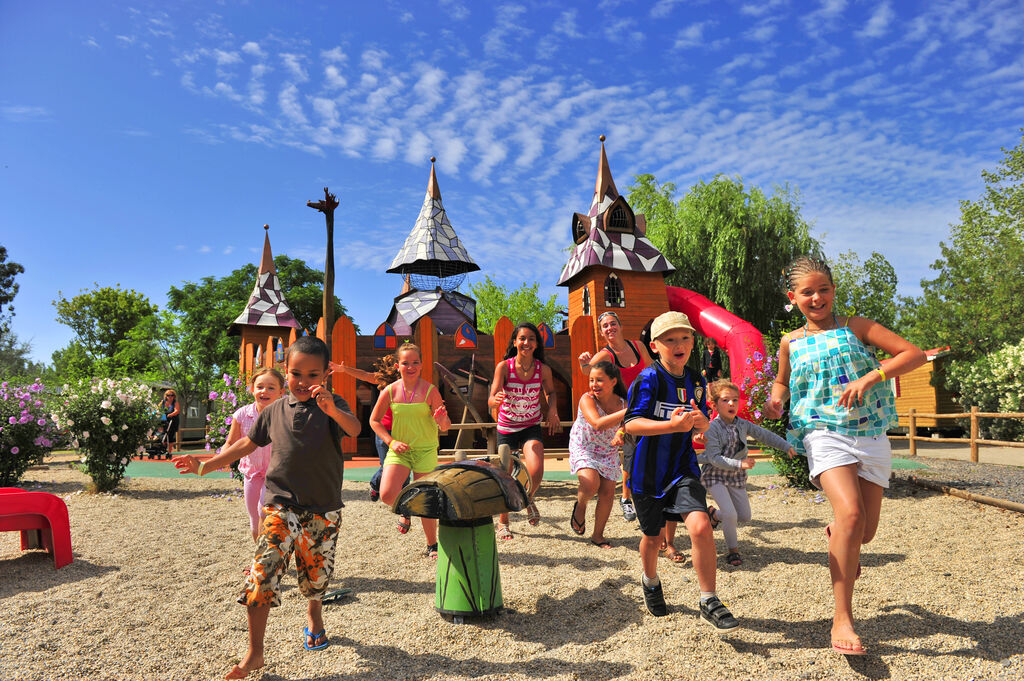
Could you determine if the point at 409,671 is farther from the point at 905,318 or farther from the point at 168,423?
the point at 905,318

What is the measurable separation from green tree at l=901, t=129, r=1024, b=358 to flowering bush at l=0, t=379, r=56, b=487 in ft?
78.2

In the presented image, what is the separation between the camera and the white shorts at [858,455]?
122 inches

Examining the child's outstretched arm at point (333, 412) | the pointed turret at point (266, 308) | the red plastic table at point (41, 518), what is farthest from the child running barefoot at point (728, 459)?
the pointed turret at point (266, 308)

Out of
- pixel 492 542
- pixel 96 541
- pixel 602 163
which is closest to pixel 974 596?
pixel 492 542

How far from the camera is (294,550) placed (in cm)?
325

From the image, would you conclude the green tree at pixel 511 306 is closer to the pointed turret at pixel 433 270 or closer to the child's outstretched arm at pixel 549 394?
the pointed turret at pixel 433 270

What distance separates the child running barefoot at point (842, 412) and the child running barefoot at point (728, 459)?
1.44 meters

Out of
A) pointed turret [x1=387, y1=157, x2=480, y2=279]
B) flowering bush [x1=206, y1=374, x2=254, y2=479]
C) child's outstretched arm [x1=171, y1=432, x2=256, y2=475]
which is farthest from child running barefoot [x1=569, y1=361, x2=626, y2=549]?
pointed turret [x1=387, y1=157, x2=480, y2=279]

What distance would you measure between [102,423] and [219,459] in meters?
7.17

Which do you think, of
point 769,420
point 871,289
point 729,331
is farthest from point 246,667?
point 871,289

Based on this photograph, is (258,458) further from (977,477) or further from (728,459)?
(977,477)

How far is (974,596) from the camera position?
12.6 feet

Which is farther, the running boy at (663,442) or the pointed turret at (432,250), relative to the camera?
the pointed turret at (432,250)

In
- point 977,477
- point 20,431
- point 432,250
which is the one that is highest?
point 432,250
